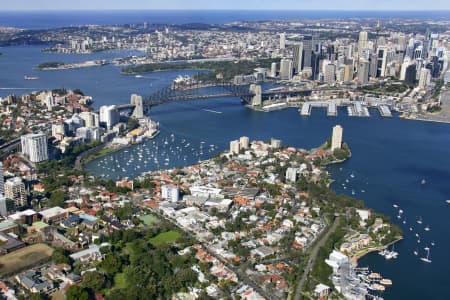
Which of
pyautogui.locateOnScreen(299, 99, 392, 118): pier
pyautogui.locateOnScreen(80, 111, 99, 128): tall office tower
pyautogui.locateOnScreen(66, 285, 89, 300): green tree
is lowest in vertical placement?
pyautogui.locateOnScreen(66, 285, 89, 300): green tree

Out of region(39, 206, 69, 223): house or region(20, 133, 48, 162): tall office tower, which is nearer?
region(39, 206, 69, 223): house

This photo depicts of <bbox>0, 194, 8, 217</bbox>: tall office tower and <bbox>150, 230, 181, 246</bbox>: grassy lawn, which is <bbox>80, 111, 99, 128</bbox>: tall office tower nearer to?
<bbox>0, 194, 8, 217</bbox>: tall office tower

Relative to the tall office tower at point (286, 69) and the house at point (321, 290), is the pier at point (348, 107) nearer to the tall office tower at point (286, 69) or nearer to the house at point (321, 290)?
the tall office tower at point (286, 69)

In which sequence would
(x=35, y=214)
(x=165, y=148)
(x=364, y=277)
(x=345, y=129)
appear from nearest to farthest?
(x=364, y=277), (x=35, y=214), (x=165, y=148), (x=345, y=129)

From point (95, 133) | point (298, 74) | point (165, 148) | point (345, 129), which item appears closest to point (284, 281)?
point (165, 148)

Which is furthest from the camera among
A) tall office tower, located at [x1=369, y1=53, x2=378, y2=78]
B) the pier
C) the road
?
tall office tower, located at [x1=369, y1=53, x2=378, y2=78]

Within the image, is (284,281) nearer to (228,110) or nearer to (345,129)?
(345,129)

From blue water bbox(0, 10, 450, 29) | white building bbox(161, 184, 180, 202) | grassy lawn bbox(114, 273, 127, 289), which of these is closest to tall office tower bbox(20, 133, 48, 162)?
white building bbox(161, 184, 180, 202)

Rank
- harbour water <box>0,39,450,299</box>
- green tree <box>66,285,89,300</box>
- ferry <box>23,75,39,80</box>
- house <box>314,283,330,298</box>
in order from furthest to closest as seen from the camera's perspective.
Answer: ferry <box>23,75,39,80</box>
harbour water <box>0,39,450,299</box>
house <box>314,283,330,298</box>
green tree <box>66,285,89,300</box>
